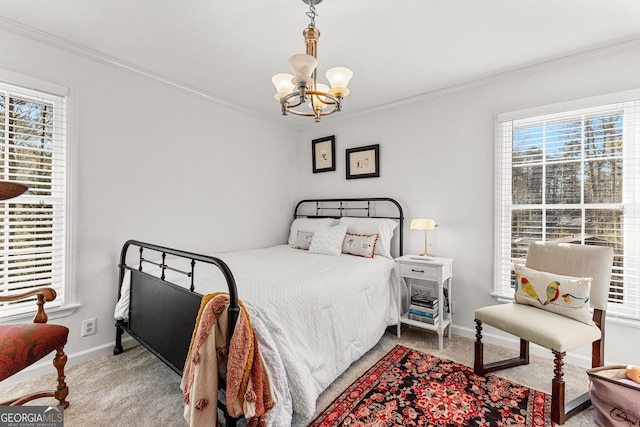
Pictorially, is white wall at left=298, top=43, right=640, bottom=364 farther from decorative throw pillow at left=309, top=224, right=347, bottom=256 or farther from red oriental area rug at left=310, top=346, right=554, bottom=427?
red oriental area rug at left=310, top=346, right=554, bottom=427

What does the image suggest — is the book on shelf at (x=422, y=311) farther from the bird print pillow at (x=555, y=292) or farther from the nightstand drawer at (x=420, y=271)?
the bird print pillow at (x=555, y=292)

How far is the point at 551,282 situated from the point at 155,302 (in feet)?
8.92

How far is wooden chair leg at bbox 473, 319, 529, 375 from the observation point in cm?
221

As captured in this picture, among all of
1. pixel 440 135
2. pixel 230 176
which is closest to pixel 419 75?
pixel 440 135

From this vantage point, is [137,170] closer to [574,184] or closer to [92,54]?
[92,54]

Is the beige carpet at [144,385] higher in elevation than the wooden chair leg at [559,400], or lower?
lower

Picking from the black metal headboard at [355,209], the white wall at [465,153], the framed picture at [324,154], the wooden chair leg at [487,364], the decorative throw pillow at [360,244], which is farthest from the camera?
the framed picture at [324,154]

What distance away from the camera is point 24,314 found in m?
2.14

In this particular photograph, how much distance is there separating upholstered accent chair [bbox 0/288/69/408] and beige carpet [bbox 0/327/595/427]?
0.62 feet

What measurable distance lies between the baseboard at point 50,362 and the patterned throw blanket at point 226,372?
1527 mm

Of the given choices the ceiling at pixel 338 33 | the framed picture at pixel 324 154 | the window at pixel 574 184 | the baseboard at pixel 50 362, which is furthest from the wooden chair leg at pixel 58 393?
the window at pixel 574 184

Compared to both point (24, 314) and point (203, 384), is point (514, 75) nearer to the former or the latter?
point (203, 384)

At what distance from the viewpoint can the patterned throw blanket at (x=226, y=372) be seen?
1.37 metres

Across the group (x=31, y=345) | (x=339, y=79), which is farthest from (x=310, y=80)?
(x=31, y=345)
